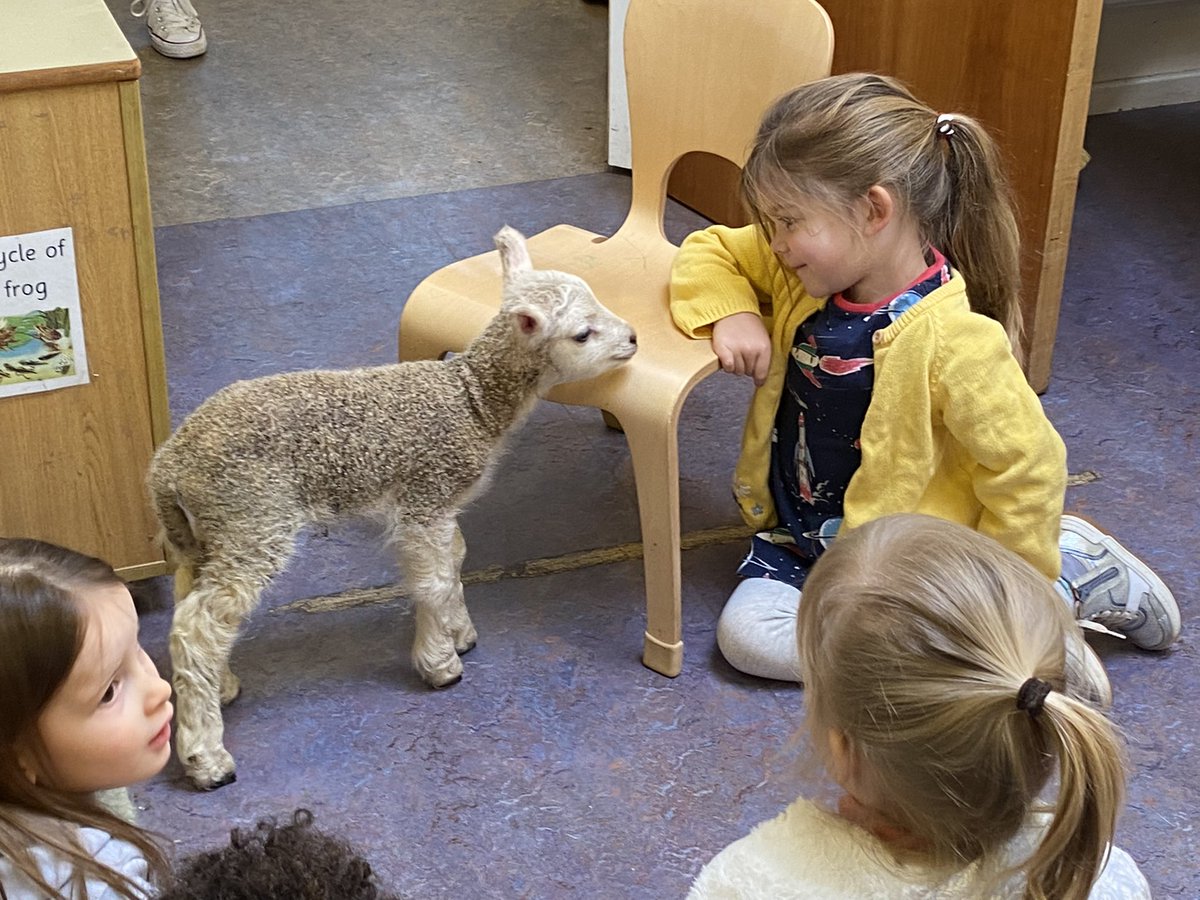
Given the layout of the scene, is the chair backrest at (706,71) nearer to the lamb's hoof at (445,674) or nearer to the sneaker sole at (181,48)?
the lamb's hoof at (445,674)

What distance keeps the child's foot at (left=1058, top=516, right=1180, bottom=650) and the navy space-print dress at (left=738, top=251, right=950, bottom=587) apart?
1.28ft

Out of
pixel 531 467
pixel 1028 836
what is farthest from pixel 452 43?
pixel 1028 836

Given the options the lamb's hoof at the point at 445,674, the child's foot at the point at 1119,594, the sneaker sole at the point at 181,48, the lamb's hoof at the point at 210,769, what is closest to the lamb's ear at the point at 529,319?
the lamb's hoof at the point at 445,674

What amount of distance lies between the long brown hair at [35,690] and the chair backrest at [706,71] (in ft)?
4.79

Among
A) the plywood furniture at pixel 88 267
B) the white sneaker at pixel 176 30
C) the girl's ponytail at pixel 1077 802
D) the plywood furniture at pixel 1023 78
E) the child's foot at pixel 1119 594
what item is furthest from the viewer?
the white sneaker at pixel 176 30

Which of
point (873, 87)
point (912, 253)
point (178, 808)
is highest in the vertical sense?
point (873, 87)

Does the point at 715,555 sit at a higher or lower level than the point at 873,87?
lower

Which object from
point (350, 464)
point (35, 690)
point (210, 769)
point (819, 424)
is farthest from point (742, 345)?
point (35, 690)

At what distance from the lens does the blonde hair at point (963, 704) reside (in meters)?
1.14

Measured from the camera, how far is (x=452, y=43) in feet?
15.9

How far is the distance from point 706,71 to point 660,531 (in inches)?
32.8

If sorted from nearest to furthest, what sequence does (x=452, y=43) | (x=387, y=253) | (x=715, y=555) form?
(x=715, y=555)
(x=387, y=253)
(x=452, y=43)

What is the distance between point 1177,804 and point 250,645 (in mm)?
1472

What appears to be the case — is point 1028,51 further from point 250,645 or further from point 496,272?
point 250,645
